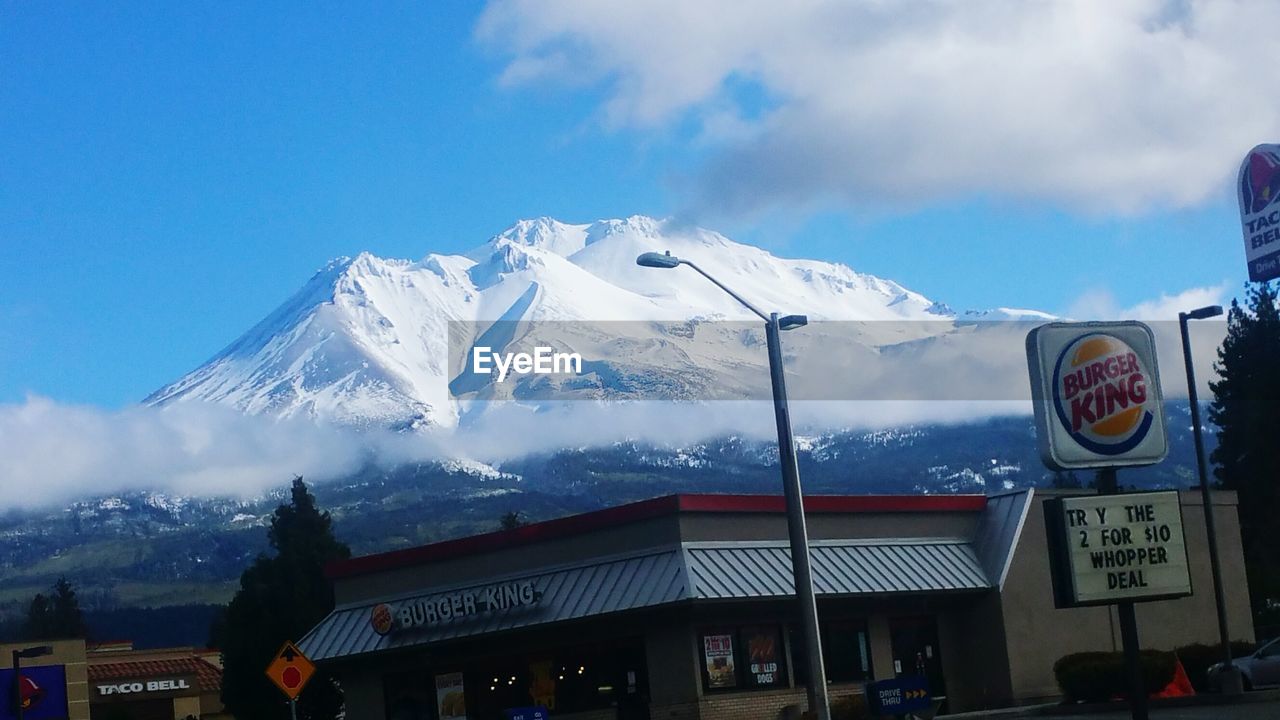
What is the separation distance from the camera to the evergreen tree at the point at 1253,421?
279 ft

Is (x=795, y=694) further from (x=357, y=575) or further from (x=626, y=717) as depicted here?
(x=357, y=575)

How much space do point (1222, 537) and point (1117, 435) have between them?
26.7 metres

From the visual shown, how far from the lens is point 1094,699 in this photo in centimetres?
3691

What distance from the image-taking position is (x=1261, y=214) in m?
53.9

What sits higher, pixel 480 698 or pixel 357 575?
pixel 357 575

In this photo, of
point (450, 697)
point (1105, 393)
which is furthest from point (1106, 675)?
point (1105, 393)

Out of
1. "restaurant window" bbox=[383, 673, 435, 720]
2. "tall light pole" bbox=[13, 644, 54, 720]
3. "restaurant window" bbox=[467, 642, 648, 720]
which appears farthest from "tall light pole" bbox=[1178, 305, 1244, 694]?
"tall light pole" bbox=[13, 644, 54, 720]

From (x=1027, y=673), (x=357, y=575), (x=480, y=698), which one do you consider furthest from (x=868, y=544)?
(x=357, y=575)

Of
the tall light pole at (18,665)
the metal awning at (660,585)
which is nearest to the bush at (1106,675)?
the metal awning at (660,585)

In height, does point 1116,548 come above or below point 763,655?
above

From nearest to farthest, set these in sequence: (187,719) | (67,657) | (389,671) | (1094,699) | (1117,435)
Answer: (1117,435) → (1094,699) → (389,671) → (67,657) → (187,719)

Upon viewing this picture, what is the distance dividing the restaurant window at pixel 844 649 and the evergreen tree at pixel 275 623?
2572 cm

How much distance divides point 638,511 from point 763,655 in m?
4.51

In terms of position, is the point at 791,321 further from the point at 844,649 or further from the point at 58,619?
the point at 58,619
